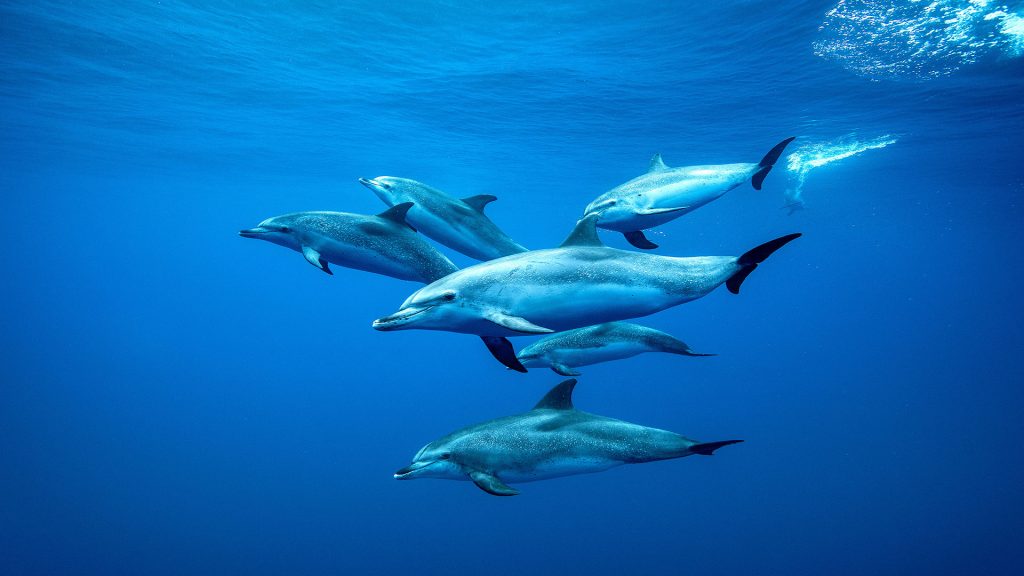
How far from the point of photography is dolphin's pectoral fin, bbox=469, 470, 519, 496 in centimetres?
454

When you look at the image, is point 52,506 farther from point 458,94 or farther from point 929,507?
point 929,507

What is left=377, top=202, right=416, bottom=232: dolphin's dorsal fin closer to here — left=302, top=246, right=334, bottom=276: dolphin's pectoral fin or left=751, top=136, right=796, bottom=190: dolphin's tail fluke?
left=302, top=246, right=334, bottom=276: dolphin's pectoral fin

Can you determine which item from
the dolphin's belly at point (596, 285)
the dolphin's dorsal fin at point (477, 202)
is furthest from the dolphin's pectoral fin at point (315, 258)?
the dolphin's belly at point (596, 285)

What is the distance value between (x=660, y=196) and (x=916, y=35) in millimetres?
13521

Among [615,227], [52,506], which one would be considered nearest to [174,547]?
[52,506]

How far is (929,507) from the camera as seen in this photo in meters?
18.7

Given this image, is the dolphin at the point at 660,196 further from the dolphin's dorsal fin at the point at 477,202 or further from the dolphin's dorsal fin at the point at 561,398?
the dolphin's dorsal fin at the point at 561,398

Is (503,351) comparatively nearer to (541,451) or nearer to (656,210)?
(541,451)

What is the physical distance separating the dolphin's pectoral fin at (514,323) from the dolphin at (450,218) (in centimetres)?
247

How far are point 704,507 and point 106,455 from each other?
27532mm

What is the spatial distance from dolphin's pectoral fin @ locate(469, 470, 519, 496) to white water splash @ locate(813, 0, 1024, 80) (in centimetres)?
1379

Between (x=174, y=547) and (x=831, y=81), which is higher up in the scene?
(x=831, y=81)

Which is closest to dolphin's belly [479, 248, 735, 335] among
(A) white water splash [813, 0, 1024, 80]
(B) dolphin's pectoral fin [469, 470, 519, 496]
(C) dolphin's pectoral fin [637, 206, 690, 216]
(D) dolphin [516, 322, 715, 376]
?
(C) dolphin's pectoral fin [637, 206, 690, 216]

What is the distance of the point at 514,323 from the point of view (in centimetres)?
357
